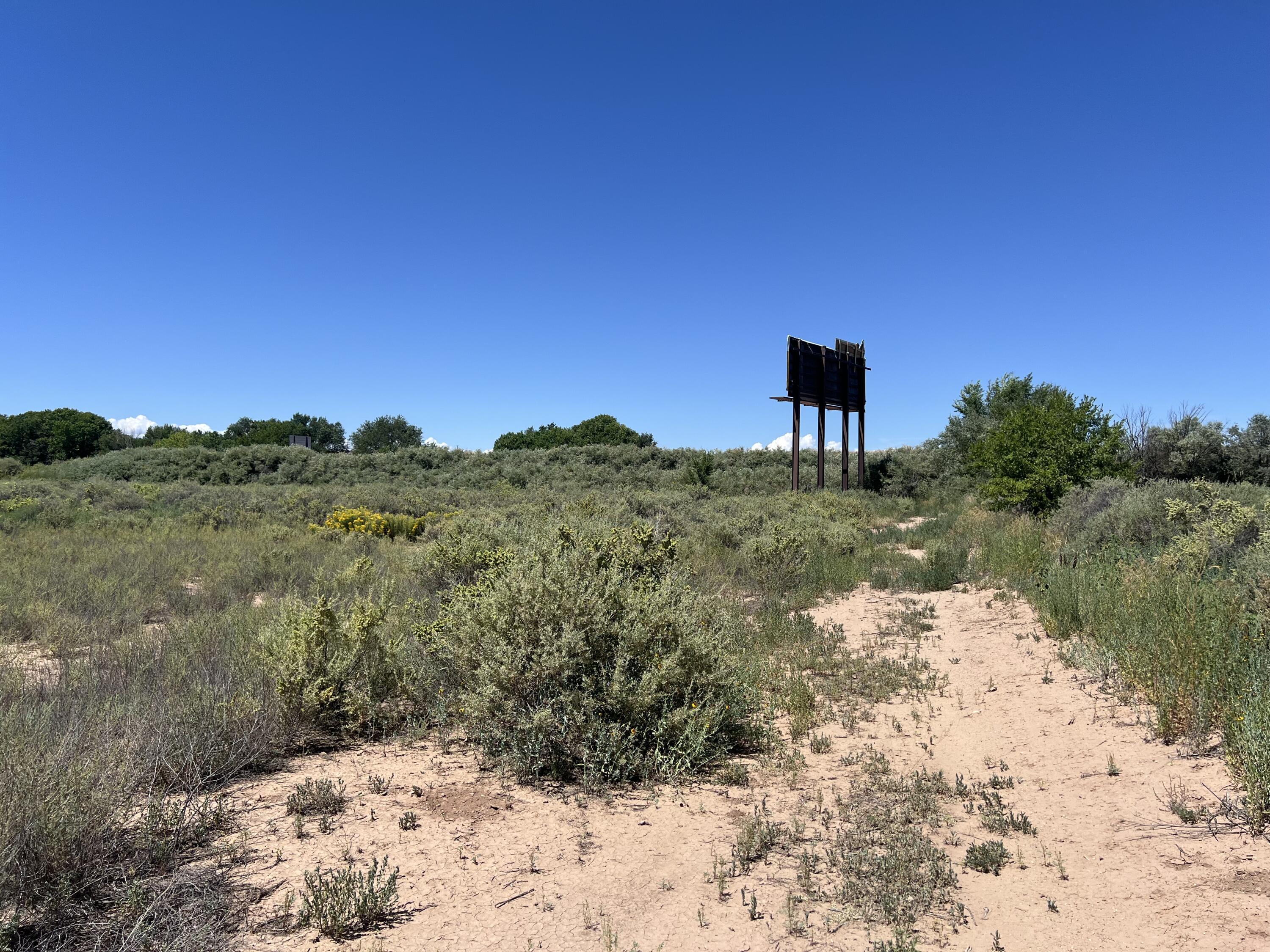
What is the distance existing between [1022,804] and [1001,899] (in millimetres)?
1230

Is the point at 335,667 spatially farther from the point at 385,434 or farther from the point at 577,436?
the point at 385,434

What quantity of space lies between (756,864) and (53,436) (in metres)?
72.5

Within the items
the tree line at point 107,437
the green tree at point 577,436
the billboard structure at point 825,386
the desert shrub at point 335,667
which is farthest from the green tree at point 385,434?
the desert shrub at point 335,667

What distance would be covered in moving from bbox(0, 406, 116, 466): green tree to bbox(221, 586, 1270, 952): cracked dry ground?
6552 centimetres

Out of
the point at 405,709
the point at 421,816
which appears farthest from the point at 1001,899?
the point at 405,709

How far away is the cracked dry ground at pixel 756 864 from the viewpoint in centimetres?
298

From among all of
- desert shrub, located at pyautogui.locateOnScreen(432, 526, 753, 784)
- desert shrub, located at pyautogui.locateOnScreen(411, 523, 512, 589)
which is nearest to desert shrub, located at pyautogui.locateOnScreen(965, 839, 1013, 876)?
desert shrub, located at pyautogui.locateOnScreen(432, 526, 753, 784)

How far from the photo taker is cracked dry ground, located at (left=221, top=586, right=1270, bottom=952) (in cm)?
298

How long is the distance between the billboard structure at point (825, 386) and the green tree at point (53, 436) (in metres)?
57.0

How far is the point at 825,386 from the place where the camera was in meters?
26.2

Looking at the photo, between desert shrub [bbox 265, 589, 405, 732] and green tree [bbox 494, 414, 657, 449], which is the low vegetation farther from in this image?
green tree [bbox 494, 414, 657, 449]

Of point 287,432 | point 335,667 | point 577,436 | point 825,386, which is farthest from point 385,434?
point 335,667

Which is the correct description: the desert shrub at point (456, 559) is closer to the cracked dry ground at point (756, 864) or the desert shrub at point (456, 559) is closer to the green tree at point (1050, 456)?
the cracked dry ground at point (756, 864)

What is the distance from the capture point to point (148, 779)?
3.92 m
